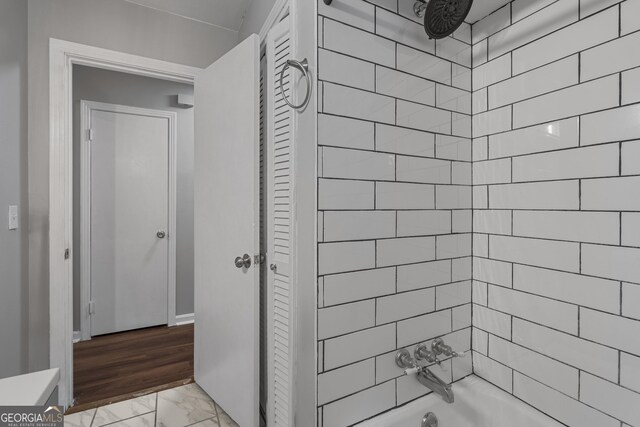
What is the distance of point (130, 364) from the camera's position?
2.27 m

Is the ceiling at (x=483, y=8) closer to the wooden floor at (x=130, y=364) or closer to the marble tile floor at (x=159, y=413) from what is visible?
the marble tile floor at (x=159, y=413)

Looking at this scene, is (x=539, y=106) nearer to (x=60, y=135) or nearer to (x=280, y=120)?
(x=280, y=120)

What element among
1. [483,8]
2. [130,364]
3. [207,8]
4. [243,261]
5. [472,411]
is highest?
[207,8]

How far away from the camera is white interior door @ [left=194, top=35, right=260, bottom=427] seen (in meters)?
1.47

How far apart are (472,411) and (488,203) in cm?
74

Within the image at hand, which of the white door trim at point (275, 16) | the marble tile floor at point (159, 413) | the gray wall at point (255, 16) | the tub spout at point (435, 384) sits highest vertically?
the gray wall at point (255, 16)

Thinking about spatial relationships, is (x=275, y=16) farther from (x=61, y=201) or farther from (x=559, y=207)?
(x=61, y=201)

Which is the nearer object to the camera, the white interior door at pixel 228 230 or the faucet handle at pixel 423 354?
the faucet handle at pixel 423 354

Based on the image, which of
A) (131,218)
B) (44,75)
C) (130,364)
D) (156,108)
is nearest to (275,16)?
(44,75)

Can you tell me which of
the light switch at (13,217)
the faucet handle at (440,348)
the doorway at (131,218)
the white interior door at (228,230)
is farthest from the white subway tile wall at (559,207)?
the doorway at (131,218)

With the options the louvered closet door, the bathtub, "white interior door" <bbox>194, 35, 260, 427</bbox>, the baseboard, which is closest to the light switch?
"white interior door" <bbox>194, 35, 260, 427</bbox>

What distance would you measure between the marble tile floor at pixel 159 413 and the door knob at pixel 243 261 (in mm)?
854

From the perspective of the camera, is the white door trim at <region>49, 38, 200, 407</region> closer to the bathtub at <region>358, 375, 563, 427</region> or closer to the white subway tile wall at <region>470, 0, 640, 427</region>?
the bathtub at <region>358, 375, 563, 427</region>

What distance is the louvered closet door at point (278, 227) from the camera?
53.0 inches
